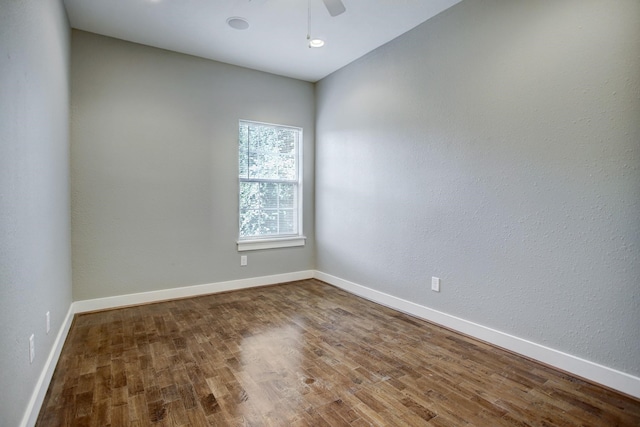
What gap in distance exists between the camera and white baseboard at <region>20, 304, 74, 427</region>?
160 centimetres

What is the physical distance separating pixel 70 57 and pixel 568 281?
4.55 metres

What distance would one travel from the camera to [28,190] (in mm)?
1754

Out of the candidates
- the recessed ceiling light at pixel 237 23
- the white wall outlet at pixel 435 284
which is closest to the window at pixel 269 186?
the recessed ceiling light at pixel 237 23

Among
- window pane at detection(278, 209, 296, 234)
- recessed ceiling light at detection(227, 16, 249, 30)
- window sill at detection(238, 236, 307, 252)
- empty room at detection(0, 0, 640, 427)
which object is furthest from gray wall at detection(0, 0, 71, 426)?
window pane at detection(278, 209, 296, 234)

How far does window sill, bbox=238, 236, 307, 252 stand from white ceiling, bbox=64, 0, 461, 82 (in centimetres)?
220

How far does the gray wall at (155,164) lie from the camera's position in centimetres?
333

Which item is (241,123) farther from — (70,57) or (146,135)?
(70,57)

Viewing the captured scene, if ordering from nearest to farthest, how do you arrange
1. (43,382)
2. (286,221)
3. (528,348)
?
(43,382)
(528,348)
(286,221)

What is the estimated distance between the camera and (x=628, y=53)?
1938 millimetres

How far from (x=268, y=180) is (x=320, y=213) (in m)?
0.85

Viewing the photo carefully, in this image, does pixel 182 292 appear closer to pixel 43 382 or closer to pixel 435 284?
pixel 43 382

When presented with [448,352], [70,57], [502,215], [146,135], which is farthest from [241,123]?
[448,352]

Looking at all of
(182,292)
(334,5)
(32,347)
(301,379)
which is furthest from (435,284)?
(32,347)

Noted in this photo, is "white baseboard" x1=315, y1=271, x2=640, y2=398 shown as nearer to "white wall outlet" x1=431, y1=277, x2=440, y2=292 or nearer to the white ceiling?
"white wall outlet" x1=431, y1=277, x2=440, y2=292
